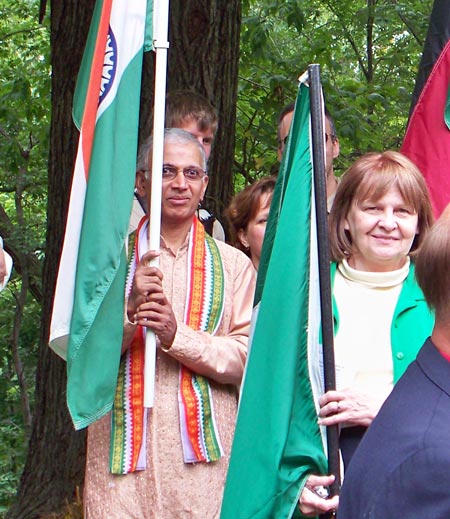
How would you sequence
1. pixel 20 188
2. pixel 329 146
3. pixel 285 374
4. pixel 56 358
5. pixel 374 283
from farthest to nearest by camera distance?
pixel 20 188, pixel 56 358, pixel 329 146, pixel 374 283, pixel 285 374

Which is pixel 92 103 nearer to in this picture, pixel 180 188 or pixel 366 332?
pixel 180 188

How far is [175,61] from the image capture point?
6.15 metres

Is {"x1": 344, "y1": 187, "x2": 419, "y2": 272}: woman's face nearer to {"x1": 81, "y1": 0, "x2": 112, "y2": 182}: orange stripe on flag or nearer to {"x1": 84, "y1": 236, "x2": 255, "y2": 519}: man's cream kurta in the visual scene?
{"x1": 84, "y1": 236, "x2": 255, "y2": 519}: man's cream kurta

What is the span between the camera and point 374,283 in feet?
11.3

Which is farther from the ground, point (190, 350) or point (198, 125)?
point (198, 125)

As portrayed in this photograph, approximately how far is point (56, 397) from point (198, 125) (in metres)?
2.58

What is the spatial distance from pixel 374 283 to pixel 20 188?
27.4 ft

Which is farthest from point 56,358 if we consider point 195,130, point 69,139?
point 195,130

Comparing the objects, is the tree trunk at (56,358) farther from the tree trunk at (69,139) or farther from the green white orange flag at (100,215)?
the green white orange flag at (100,215)

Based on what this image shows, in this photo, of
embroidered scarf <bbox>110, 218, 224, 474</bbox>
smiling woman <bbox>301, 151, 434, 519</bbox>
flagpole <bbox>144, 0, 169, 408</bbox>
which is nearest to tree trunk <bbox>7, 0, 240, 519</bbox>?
flagpole <bbox>144, 0, 169, 408</bbox>

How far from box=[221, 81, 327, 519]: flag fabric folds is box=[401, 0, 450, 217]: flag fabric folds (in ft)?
3.72

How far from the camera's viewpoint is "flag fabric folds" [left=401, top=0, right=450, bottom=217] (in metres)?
4.49

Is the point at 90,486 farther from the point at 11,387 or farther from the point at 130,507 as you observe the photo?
the point at 11,387

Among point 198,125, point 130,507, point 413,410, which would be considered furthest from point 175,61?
point 413,410
